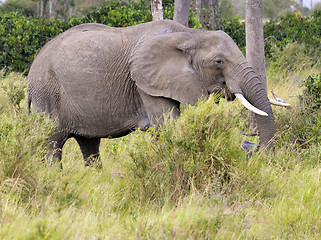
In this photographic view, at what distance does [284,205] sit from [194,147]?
933 millimetres

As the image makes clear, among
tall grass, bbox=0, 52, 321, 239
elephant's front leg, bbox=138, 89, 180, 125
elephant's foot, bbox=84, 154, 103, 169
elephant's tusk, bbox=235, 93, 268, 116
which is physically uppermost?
elephant's tusk, bbox=235, 93, 268, 116

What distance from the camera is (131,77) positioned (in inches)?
253

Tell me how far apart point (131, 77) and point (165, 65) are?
→ 406 millimetres

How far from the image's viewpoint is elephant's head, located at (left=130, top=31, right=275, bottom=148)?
19.7 ft

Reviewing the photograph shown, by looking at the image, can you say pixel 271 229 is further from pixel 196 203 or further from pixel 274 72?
pixel 274 72

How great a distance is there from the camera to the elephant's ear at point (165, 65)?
6.21 metres

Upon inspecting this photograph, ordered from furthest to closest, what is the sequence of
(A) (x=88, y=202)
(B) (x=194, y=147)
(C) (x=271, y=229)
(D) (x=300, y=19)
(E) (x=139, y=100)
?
1. (D) (x=300, y=19)
2. (E) (x=139, y=100)
3. (B) (x=194, y=147)
4. (A) (x=88, y=202)
5. (C) (x=271, y=229)

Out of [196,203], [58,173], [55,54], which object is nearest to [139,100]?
[55,54]

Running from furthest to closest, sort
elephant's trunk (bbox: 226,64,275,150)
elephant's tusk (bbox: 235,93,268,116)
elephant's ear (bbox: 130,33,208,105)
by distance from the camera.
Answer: elephant's ear (bbox: 130,33,208,105), elephant's trunk (bbox: 226,64,275,150), elephant's tusk (bbox: 235,93,268,116)

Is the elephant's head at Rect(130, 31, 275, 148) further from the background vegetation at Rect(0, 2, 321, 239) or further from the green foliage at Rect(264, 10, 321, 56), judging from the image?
the green foliage at Rect(264, 10, 321, 56)

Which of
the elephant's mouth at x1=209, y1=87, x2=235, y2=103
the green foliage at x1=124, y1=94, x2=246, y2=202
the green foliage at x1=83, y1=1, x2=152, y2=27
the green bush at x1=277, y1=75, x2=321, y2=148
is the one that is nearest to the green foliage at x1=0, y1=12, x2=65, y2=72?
the green foliage at x1=83, y1=1, x2=152, y2=27

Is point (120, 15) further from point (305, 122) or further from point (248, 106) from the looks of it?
point (248, 106)

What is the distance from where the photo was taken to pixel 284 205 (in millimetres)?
5102

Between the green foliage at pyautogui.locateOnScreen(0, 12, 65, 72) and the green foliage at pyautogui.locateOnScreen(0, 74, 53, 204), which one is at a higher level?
the green foliage at pyautogui.locateOnScreen(0, 12, 65, 72)
